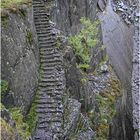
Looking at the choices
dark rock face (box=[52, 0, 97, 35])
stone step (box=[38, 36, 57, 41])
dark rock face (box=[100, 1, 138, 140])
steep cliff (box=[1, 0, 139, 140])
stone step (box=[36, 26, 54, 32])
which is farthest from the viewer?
dark rock face (box=[100, 1, 138, 140])

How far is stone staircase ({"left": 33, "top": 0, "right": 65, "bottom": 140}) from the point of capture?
622 inches

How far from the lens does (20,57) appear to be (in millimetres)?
15828

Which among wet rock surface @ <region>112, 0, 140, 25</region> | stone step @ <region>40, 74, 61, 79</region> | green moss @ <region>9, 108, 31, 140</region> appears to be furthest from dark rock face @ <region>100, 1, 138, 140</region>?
green moss @ <region>9, 108, 31, 140</region>

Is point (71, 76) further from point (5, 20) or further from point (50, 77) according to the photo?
point (5, 20)

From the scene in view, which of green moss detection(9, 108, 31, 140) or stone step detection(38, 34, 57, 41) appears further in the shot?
stone step detection(38, 34, 57, 41)

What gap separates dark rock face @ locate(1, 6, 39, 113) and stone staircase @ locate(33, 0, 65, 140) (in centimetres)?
56

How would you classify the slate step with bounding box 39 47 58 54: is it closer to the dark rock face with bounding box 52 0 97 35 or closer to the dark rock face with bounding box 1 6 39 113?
the dark rock face with bounding box 1 6 39 113

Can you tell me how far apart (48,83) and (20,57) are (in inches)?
98.8

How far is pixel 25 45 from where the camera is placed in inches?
657

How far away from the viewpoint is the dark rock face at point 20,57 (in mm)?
14679

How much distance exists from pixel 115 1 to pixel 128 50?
726 cm

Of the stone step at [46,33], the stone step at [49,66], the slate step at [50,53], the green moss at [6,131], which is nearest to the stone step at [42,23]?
the stone step at [46,33]

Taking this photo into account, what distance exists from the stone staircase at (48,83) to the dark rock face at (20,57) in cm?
56

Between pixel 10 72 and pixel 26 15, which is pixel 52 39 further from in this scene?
pixel 10 72
